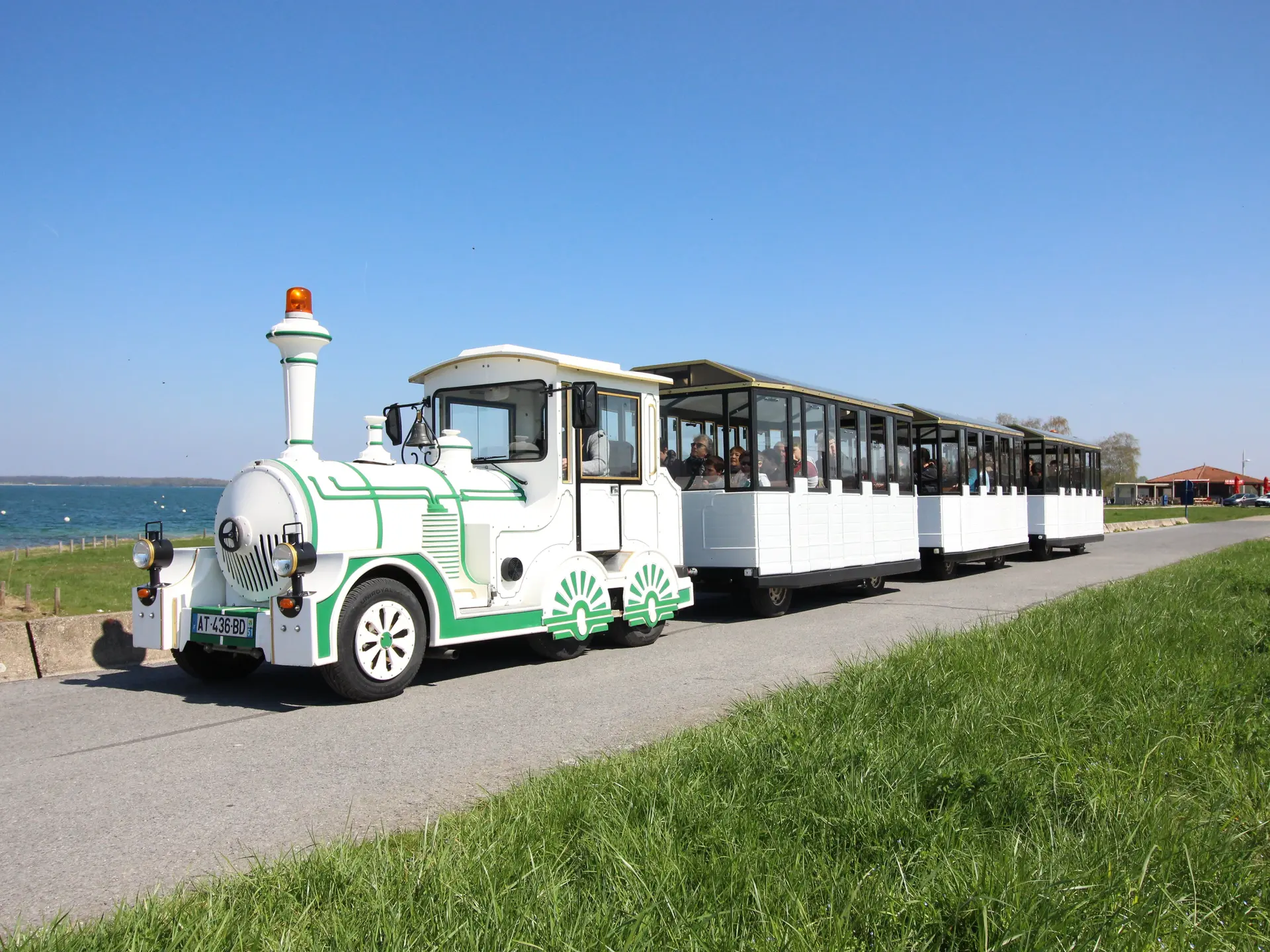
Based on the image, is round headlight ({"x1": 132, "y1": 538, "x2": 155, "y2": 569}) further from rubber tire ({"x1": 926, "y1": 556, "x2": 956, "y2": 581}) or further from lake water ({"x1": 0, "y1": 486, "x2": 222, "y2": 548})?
lake water ({"x1": 0, "y1": 486, "x2": 222, "y2": 548})

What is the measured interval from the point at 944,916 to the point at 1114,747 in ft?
7.32

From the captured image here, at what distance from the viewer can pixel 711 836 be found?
3426mm

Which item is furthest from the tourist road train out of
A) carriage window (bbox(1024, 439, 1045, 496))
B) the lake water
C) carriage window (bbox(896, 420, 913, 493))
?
the lake water

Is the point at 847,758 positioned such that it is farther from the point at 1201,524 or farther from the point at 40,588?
the point at 1201,524

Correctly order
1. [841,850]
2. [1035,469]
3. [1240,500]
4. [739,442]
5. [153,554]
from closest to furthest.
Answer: [841,850] < [153,554] < [739,442] < [1035,469] < [1240,500]

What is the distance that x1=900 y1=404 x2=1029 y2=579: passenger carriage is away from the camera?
17.4 meters

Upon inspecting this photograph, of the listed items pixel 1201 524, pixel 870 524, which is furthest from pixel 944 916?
pixel 1201 524

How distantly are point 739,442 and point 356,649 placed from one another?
6247 mm

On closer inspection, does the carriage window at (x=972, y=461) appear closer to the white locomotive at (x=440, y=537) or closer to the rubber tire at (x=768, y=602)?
the rubber tire at (x=768, y=602)

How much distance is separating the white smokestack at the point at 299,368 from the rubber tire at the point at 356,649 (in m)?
1.19

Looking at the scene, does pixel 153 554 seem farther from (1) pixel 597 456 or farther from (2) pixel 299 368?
(1) pixel 597 456

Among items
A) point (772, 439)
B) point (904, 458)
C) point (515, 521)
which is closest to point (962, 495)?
point (904, 458)

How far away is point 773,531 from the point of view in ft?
38.9

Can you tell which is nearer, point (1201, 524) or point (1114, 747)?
point (1114, 747)
